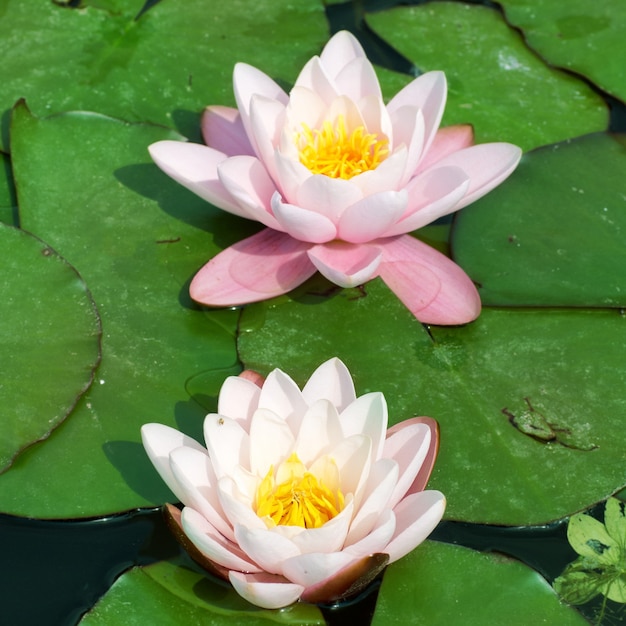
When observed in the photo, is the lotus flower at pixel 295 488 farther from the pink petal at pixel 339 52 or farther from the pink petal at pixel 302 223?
the pink petal at pixel 339 52

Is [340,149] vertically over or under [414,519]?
over

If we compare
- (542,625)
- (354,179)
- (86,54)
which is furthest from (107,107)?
(542,625)

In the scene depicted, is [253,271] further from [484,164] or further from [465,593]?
[465,593]

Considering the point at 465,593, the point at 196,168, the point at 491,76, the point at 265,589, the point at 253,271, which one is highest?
the point at 196,168

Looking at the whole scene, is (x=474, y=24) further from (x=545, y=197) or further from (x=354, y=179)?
(x=354, y=179)

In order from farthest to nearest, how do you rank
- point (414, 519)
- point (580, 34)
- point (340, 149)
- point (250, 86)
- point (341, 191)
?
point (580, 34) → point (250, 86) → point (340, 149) → point (341, 191) → point (414, 519)

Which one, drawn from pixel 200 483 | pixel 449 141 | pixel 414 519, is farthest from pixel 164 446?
pixel 449 141
